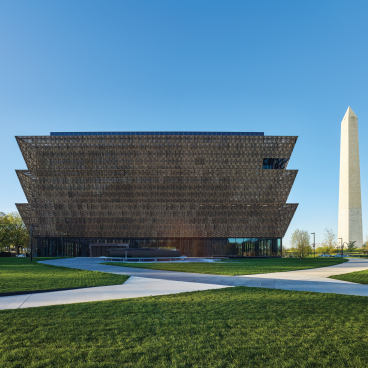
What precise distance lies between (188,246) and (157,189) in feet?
55.7

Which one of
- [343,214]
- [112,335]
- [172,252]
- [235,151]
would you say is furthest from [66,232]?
[343,214]

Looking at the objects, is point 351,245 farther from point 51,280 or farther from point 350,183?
point 51,280

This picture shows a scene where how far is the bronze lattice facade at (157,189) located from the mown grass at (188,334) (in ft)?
223

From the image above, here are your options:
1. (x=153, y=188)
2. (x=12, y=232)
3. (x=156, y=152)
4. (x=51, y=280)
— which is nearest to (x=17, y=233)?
(x=12, y=232)

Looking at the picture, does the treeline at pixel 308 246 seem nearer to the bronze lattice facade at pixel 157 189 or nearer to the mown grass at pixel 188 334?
the bronze lattice facade at pixel 157 189

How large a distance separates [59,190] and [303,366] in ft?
269

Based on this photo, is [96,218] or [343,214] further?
[343,214]

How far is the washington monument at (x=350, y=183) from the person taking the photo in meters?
101

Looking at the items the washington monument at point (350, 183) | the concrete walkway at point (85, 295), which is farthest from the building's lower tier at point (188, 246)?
the concrete walkway at point (85, 295)

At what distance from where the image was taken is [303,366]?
601 centimetres

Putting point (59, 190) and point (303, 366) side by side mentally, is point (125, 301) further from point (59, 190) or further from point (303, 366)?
point (59, 190)

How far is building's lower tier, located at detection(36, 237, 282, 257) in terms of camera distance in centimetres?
8094

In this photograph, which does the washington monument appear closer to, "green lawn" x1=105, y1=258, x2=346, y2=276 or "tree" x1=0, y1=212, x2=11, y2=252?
"green lawn" x1=105, y1=258, x2=346, y2=276

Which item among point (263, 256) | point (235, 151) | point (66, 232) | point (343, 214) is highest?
point (235, 151)
